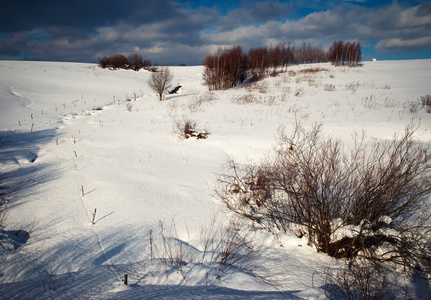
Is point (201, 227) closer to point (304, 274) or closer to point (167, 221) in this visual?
point (167, 221)

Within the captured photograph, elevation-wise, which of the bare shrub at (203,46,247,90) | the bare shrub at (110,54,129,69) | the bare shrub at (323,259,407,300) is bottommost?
the bare shrub at (323,259,407,300)

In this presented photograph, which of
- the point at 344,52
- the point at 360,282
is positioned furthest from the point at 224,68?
the point at 344,52

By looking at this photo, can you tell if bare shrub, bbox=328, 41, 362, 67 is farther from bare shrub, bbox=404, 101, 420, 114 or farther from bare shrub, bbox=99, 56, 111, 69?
bare shrub, bbox=99, 56, 111, 69

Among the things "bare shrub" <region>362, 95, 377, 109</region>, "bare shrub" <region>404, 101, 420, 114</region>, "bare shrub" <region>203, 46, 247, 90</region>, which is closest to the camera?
"bare shrub" <region>404, 101, 420, 114</region>

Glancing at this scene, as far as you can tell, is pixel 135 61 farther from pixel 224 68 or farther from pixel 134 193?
pixel 134 193

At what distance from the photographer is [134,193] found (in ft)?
13.7

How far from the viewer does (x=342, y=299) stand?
6.41 ft

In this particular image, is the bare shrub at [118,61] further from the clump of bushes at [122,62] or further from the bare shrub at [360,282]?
the bare shrub at [360,282]

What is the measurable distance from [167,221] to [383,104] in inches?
464

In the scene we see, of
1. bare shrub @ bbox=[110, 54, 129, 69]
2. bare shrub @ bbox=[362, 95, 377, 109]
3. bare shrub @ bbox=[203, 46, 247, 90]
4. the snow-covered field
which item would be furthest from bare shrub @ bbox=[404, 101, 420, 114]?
bare shrub @ bbox=[110, 54, 129, 69]

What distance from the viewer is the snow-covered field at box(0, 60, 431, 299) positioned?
2.14 meters

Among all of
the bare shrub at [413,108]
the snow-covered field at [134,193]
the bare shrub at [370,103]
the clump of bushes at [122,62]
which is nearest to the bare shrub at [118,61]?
the clump of bushes at [122,62]

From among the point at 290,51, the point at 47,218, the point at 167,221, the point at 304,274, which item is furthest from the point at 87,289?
the point at 290,51

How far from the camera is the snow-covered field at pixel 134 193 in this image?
2137 millimetres
